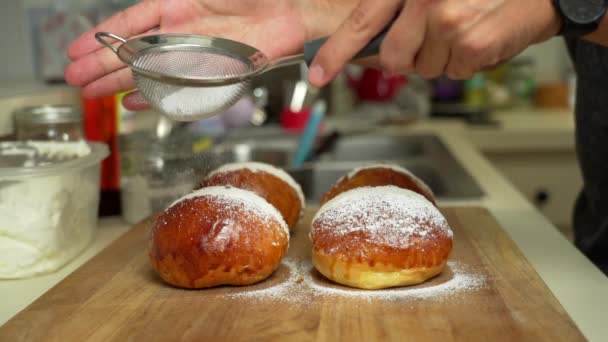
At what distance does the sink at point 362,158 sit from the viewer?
63.1 inches

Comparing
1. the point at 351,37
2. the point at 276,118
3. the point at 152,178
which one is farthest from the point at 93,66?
the point at 276,118

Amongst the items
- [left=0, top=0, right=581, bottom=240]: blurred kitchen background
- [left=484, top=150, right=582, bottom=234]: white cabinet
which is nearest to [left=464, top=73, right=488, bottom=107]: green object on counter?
[left=0, top=0, right=581, bottom=240]: blurred kitchen background

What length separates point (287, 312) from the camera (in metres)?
0.84

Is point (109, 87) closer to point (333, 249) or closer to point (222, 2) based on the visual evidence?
point (222, 2)

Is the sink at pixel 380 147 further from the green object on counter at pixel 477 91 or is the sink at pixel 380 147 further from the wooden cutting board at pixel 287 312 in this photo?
the wooden cutting board at pixel 287 312

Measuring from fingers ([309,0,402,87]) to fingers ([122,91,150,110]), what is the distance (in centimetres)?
32

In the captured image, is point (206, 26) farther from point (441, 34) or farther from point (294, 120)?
point (294, 120)

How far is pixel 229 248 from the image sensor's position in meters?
0.92

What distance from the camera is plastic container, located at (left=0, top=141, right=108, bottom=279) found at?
Answer: 0.97 m

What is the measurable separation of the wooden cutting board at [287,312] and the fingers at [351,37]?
279 millimetres

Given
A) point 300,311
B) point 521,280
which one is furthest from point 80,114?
point 521,280

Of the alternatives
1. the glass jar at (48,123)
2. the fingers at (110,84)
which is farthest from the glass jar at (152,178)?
the fingers at (110,84)

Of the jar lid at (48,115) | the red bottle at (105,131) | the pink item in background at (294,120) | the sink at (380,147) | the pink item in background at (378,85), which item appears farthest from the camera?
the pink item in background at (378,85)

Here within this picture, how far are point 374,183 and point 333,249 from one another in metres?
0.24
